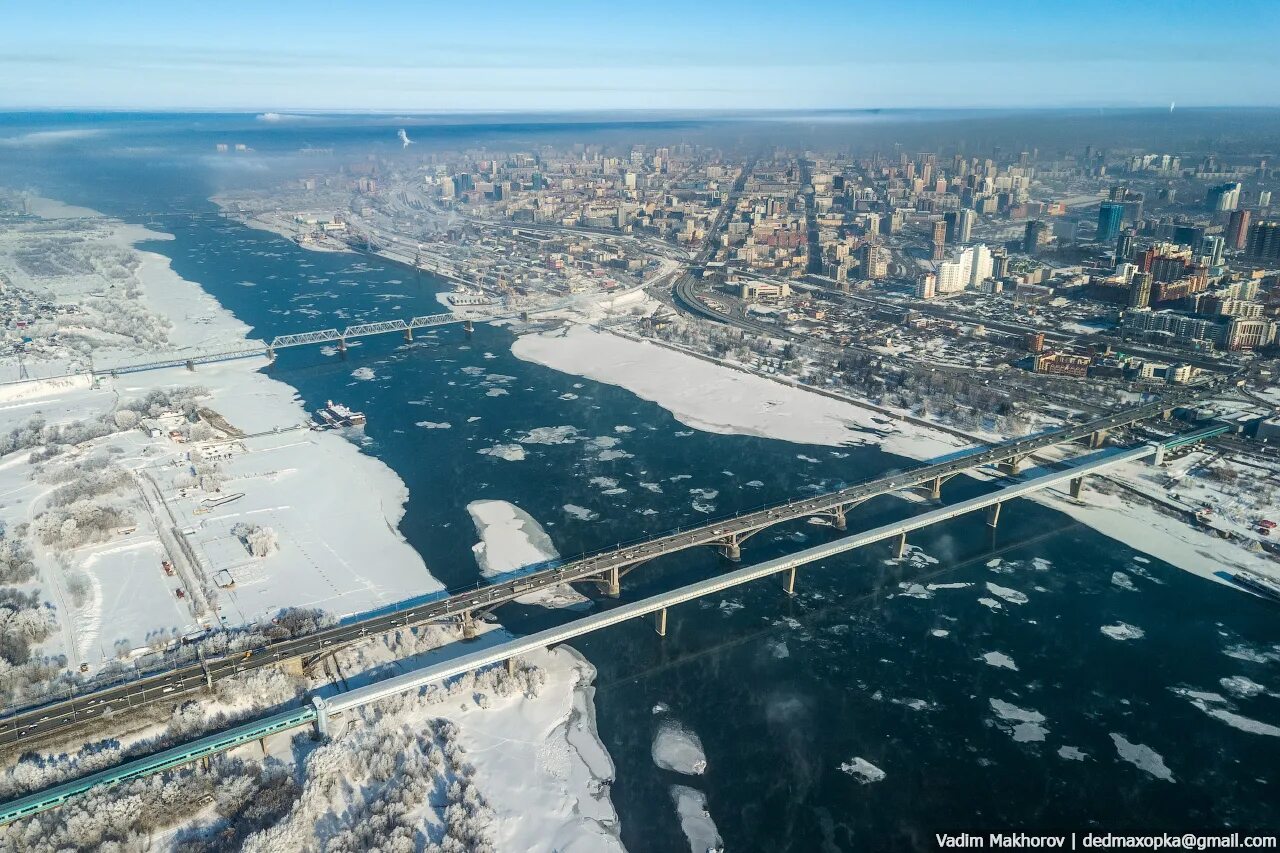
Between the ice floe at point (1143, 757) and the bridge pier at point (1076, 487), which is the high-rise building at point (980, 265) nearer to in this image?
the bridge pier at point (1076, 487)

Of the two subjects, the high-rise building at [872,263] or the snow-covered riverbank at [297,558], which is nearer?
the snow-covered riverbank at [297,558]

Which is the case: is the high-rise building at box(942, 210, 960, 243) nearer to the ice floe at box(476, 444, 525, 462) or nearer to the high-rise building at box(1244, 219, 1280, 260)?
the high-rise building at box(1244, 219, 1280, 260)

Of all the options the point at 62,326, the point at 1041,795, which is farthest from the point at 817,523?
the point at 62,326

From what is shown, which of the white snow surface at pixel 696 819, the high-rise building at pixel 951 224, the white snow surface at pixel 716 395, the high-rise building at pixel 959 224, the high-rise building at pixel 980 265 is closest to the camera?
the white snow surface at pixel 696 819

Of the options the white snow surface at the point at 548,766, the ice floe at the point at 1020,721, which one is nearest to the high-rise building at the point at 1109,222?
the ice floe at the point at 1020,721

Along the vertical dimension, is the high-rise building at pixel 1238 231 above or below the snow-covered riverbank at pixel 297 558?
above

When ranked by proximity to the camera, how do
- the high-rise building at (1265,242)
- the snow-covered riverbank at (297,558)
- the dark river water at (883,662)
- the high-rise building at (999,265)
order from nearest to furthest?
the dark river water at (883,662) < the snow-covered riverbank at (297,558) < the high-rise building at (999,265) < the high-rise building at (1265,242)

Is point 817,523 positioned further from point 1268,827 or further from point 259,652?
point 259,652

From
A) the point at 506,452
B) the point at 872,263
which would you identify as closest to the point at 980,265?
the point at 872,263
